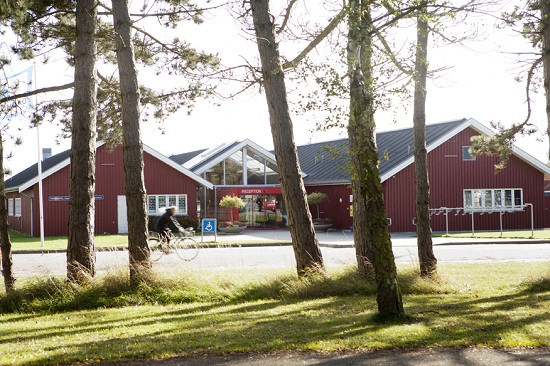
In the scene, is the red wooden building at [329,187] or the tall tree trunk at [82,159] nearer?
the tall tree trunk at [82,159]

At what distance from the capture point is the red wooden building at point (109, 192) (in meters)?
35.7

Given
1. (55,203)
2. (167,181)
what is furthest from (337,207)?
(55,203)

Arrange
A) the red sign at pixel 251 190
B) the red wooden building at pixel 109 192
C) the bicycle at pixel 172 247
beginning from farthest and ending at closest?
the red sign at pixel 251 190 → the red wooden building at pixel 109 192 → the bicycle at pixel 172 247

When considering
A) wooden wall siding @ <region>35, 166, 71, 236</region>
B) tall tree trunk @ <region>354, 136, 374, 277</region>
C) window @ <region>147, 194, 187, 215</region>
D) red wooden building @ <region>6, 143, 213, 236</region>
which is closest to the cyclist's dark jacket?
tall tree trunk @ <region>354, 136, 374, 277</region>

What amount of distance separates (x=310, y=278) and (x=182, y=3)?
7.43 m

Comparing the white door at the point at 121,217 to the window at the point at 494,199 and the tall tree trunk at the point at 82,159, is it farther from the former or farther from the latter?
the tall tree trunk at the point at 82,159

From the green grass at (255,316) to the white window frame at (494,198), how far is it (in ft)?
82.1

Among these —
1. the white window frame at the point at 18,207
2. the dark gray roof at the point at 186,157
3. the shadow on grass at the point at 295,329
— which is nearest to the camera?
the shadow on grass at the point at 295,329

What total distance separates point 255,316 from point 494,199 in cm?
3286

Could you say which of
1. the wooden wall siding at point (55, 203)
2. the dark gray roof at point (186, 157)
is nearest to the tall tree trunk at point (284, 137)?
the wooden wall siding at point (55, 203)

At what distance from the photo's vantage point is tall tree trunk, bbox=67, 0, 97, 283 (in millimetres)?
12258

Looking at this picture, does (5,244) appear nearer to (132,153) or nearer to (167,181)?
(132,153)

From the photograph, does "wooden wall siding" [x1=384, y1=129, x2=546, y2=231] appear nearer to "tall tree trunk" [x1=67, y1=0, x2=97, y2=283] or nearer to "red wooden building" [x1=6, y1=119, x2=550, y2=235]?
"red wooden building" [x1=6, y1=119, x2=550, y2=235]

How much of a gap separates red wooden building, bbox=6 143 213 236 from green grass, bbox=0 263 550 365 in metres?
24.5
